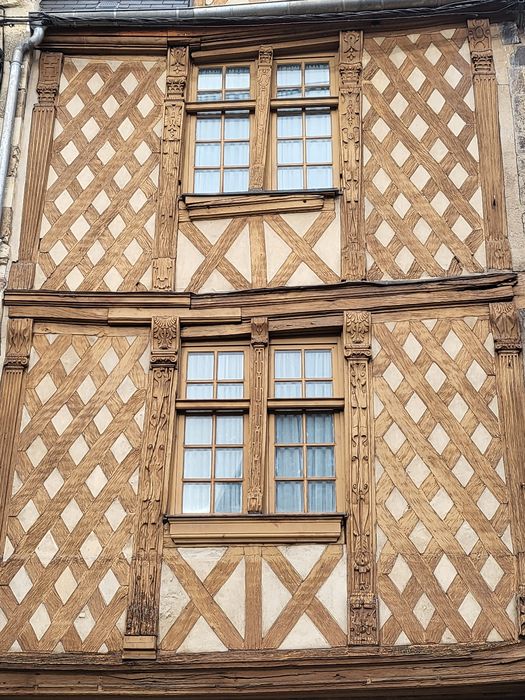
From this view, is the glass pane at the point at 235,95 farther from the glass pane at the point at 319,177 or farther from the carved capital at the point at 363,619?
the carved capital at the point at 363,619

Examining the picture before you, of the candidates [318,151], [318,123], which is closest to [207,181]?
[318,151]

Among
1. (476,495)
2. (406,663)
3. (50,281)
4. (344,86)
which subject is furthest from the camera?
(344,86)

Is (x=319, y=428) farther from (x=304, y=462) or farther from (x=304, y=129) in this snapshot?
(x=304, y=129)

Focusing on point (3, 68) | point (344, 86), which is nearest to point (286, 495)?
point (344, 86)

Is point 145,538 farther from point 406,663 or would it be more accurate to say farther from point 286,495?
point 406,663

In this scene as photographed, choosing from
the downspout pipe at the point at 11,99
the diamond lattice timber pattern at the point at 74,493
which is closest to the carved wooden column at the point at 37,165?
the downspout pipe at the point at 11,99

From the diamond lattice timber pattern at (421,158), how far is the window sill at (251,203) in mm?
433

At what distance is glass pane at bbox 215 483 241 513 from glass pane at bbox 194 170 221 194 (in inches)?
100

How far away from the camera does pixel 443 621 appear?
7.60 m

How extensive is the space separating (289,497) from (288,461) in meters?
0.29

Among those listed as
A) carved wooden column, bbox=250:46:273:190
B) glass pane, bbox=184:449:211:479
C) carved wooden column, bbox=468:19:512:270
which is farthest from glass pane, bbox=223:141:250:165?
glass pane, bbox=184:449:211:479

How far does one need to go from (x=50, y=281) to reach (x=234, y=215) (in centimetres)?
154

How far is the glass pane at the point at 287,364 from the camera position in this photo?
8.73 metres

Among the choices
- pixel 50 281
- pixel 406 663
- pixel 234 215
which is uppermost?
pixel 234 215
